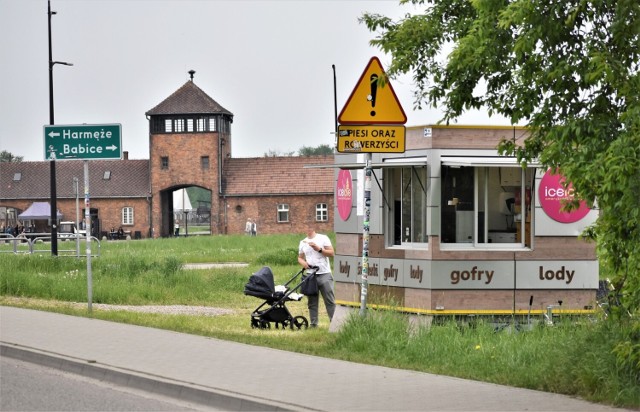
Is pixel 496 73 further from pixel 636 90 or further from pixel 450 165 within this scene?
pixel 450 165

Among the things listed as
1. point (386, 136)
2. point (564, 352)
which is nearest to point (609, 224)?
point (564, 352)

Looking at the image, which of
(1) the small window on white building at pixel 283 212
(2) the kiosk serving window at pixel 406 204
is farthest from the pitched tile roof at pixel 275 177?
(2) the kiosk serving window at pixel 406 204

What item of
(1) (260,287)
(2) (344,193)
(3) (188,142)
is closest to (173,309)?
(1) (260,287)

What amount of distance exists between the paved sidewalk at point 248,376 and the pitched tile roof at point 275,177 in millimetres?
70609

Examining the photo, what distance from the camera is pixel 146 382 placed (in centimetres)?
1216

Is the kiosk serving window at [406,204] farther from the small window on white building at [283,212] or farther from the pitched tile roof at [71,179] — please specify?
the pitched tile roof at [71,179]

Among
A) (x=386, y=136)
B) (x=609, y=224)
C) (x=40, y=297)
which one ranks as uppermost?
(x=386, y=136)

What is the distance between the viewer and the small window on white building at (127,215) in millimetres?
90812

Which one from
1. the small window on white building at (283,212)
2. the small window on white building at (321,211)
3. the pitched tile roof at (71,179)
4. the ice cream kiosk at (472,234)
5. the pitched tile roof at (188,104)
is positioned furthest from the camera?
the pitched tile roof at (71,179)

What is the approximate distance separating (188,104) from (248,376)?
7566cm

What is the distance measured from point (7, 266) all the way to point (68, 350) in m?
16.0

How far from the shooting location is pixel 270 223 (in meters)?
88.1

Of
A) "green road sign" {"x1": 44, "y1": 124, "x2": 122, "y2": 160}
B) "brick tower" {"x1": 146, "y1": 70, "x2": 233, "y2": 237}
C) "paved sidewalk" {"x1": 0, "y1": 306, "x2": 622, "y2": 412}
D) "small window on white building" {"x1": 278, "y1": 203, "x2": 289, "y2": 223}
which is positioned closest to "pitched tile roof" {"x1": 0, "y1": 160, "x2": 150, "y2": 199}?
"brick tower" {"x1": 146, "y1": 70, "x2": 233, "y2": 237}

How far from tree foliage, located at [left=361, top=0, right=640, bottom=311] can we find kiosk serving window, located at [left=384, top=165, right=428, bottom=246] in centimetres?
558
